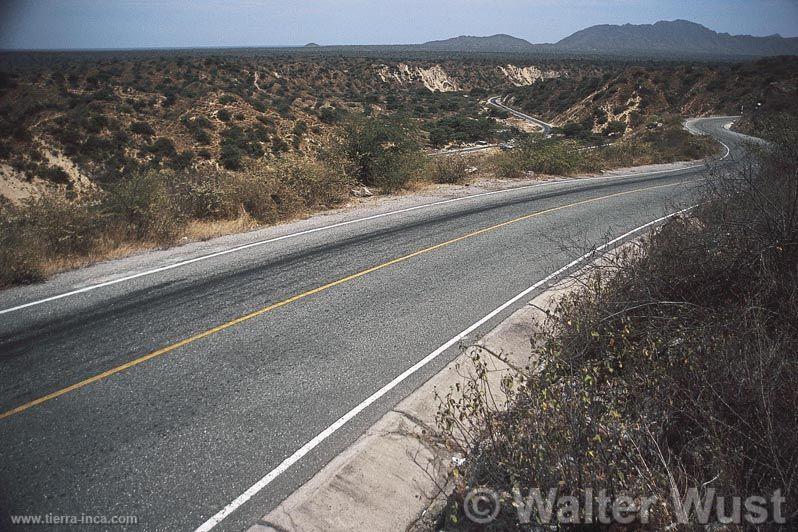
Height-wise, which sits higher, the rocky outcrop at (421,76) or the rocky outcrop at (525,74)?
the rocky outcrop at (525,74)

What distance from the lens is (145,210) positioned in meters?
11.4

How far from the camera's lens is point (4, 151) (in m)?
29.4

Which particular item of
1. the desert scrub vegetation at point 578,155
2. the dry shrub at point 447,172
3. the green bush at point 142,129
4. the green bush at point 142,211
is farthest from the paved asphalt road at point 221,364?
Answer: the green bush at point 142,129

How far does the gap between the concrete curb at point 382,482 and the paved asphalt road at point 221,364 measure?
20 centimetres

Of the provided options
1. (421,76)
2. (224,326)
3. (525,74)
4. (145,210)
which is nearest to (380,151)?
(145,210)

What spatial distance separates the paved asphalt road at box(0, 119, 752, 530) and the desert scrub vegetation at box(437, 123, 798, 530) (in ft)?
4.88

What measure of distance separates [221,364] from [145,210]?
22.8ft

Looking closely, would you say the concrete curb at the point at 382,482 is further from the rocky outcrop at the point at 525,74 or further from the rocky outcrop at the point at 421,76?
the rocky outcrop at the point at 525,74

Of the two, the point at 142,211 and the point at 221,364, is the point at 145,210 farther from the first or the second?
the point at 221,364

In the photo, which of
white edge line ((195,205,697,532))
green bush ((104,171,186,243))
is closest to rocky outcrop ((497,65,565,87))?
green bush ((104,171,186,243))

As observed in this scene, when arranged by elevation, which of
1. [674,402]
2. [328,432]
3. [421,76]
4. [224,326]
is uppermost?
[421,76]

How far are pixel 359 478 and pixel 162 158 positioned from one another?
34341 mm

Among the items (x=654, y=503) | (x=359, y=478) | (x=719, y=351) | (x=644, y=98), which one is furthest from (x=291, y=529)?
(x=644, y=98)

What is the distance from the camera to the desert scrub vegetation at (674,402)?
336cm
